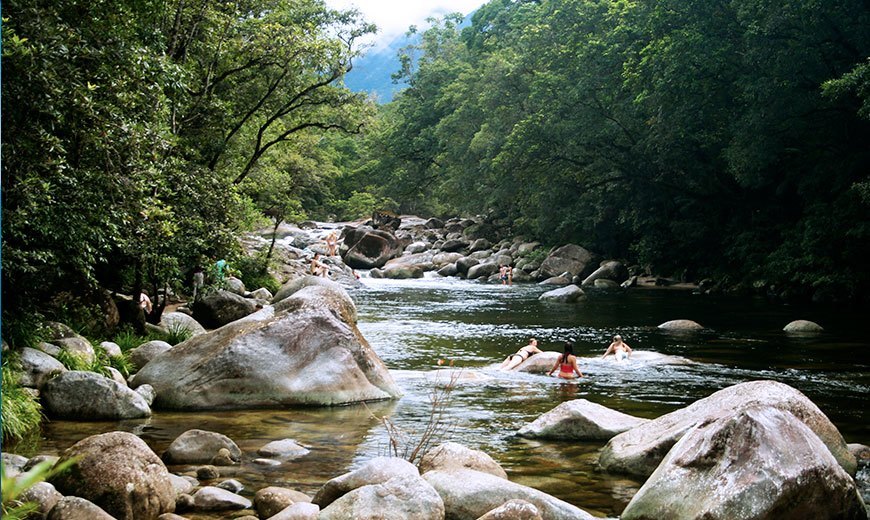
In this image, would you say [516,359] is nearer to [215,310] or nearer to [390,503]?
[215,310]

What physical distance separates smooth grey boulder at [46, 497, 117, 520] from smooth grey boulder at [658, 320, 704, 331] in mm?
A: 18093

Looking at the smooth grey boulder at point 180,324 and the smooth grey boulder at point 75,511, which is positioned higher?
the smooth grey boulder at point 180,324

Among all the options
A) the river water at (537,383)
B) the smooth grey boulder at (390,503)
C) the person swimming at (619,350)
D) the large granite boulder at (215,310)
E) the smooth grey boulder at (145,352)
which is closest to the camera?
the smooth grey boulder at (390,503)

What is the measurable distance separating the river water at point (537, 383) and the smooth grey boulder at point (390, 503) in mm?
1451

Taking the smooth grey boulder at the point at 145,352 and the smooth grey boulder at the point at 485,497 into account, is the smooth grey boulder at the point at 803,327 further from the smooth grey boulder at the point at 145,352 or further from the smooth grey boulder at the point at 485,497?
the smooth grey boulder at the point at 485,497

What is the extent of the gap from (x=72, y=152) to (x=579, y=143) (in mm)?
30455

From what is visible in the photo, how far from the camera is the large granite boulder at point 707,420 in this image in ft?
26.1

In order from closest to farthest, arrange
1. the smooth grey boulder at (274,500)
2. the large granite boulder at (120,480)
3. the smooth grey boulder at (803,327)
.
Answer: the large granite boulder at (120,480) → the smooth grey boulder at (274,500) → the smooth grey boulder at (803,327)

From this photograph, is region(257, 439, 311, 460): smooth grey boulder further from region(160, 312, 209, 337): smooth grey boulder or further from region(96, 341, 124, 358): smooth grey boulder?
region(160, 312, 209, 337): smooth grey boulder

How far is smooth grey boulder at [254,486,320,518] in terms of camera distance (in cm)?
655

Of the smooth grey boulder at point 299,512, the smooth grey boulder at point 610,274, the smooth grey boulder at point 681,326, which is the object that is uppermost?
the smooth grey boulder at point 610,274

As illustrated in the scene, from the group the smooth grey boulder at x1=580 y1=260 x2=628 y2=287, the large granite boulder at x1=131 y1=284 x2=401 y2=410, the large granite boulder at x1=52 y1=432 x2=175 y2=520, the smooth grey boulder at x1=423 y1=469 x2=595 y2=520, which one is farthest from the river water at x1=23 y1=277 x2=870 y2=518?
the smooth grey boulder at x1=580 y1=260 x2=628 y2=287

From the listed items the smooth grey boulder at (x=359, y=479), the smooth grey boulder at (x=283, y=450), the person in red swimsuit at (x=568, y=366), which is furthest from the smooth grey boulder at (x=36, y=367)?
the person in red swimsuit at (x=568, y=366)

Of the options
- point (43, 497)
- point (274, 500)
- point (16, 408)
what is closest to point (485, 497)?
point (274, 500)
